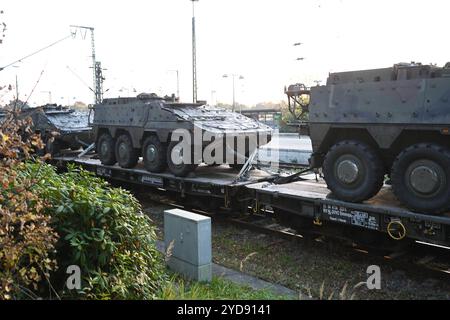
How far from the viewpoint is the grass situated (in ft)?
17.2

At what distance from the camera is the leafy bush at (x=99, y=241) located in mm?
4691

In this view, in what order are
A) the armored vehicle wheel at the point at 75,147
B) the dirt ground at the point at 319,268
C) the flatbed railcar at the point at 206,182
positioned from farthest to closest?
1. the armored vehicle wheel at the point at 75,147
2. the flatbed railcar at the point at 206,182
3. the dirt ground at the point at 319,268

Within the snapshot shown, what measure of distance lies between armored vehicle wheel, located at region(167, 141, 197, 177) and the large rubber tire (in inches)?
69.2

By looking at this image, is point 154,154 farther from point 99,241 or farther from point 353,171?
point 99,241

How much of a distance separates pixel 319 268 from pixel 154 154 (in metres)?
5.58

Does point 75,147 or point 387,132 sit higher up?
point 387,132

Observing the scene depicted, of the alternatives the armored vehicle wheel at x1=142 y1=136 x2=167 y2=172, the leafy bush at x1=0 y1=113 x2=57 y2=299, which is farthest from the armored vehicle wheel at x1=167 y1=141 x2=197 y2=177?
the leafy bush at x1=0 y1=113 x2=57 y2=299

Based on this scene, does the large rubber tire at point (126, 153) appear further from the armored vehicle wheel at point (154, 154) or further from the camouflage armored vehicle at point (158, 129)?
the armored vehicle wheel at point (154, 154)

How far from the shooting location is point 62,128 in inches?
660

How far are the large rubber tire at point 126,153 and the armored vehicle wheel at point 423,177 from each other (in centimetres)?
752

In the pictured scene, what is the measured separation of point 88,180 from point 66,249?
54.8 inches

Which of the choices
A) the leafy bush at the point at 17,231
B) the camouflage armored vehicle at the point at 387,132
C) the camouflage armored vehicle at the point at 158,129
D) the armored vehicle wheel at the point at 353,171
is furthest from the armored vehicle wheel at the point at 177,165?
the leafy bush at the point at 17,231

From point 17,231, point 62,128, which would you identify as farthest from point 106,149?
point 17,231

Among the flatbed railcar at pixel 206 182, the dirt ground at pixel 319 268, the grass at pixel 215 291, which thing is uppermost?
the flatbed railcar at pixel 206 182
